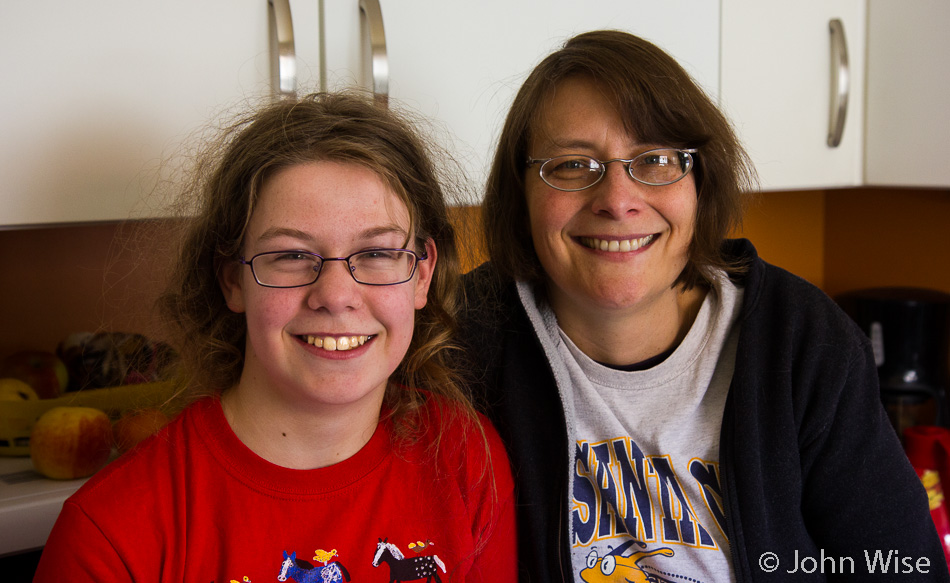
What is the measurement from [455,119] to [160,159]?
0.43m

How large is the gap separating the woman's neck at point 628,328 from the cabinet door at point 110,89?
1.75ft

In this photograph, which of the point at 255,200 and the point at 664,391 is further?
the point at 664,391

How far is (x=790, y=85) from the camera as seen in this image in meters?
1.53

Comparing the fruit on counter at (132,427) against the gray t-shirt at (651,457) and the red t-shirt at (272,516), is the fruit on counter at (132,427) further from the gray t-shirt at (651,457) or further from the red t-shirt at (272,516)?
the gray t-shirt at (651,457)

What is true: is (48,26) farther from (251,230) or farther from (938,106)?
(938,106)

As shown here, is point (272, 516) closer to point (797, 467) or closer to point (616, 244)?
point (616, 244)

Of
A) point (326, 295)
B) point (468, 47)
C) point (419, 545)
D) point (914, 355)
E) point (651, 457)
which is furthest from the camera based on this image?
point (914, 355)

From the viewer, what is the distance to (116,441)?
119cm

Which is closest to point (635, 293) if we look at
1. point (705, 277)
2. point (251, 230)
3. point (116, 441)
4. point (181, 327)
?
point (705, 277)

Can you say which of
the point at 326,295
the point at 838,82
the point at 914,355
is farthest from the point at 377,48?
the point at 914,355

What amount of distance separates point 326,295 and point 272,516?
27 centimetres

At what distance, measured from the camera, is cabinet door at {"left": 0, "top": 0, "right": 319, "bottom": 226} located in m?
0.94

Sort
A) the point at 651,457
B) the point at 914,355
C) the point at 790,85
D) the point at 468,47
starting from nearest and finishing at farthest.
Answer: the point at 651,457 < the point at 468,47 < the point at 790,85 < the point at 914,355

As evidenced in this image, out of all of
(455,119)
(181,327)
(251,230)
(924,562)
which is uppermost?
(455,119)
